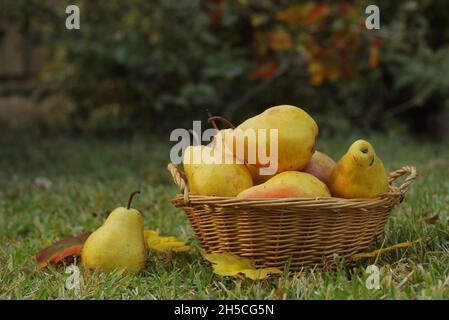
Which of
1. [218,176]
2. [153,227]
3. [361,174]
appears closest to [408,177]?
[361,174]

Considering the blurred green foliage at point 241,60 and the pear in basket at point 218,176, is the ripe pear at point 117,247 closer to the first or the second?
the pear in basket at point 218,176

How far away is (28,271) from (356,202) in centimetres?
92

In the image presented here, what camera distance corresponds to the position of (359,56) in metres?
5.32

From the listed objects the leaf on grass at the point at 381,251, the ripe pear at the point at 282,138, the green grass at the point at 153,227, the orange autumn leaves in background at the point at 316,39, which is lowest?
the green grass at the point at 153,227

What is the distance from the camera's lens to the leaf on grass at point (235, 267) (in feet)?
5.80

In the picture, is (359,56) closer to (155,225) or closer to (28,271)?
(155,225)

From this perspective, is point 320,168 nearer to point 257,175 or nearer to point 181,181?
point 257,175

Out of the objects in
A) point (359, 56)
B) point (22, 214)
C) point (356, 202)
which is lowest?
point (22, 214)

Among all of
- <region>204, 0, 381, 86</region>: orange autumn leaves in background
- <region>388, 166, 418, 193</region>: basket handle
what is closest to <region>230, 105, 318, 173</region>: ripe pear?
<region>388, 166, 418, 193</region>: basket handle

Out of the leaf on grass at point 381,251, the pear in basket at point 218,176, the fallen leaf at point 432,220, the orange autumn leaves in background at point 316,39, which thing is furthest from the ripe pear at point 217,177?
the orange autumn leaves in background at point 316,39

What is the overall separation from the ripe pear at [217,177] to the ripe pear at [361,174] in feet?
0.81

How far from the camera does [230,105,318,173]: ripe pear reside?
189 centimetres

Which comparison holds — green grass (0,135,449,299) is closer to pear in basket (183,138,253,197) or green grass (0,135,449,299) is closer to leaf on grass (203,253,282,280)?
leaf on grass (203,253,282,280)

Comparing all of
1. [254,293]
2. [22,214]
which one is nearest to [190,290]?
[254,293]
